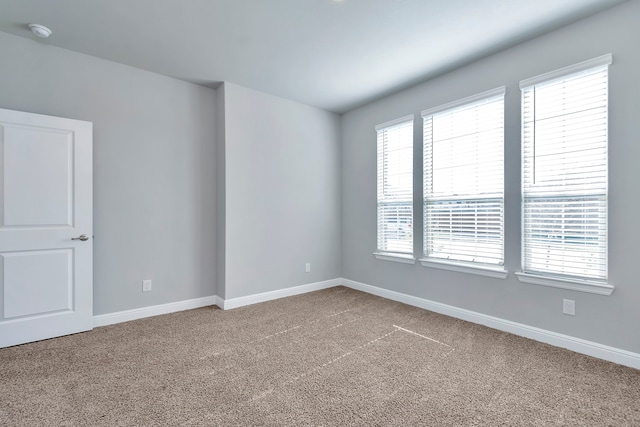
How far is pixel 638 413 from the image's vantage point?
175 centimetres

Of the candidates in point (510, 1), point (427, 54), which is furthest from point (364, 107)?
point (510, 1)

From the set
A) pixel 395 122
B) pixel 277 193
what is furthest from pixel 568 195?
pixel 277 193

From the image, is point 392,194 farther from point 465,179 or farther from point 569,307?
point 569,307

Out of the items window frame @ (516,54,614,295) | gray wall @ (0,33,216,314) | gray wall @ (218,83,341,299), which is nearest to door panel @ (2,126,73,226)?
gray wall @ (0,33,216,314)

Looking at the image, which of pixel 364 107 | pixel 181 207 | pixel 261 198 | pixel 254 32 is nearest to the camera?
pixel 254 32

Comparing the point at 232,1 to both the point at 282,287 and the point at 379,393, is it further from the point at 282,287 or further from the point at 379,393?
the point at 282,287

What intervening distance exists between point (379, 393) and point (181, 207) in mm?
2914

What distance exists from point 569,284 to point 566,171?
0.96 m

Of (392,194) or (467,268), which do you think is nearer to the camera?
(467,268)

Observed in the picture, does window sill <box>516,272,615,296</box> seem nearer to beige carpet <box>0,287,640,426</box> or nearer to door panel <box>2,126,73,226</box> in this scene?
beige carpet <box>0,287,640,426</box>

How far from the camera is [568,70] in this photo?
2549 mm

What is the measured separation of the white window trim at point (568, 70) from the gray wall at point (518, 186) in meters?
0.06

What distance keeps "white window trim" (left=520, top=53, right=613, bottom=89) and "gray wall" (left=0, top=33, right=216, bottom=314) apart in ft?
11.4

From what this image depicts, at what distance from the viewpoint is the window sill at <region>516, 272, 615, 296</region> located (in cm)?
238
